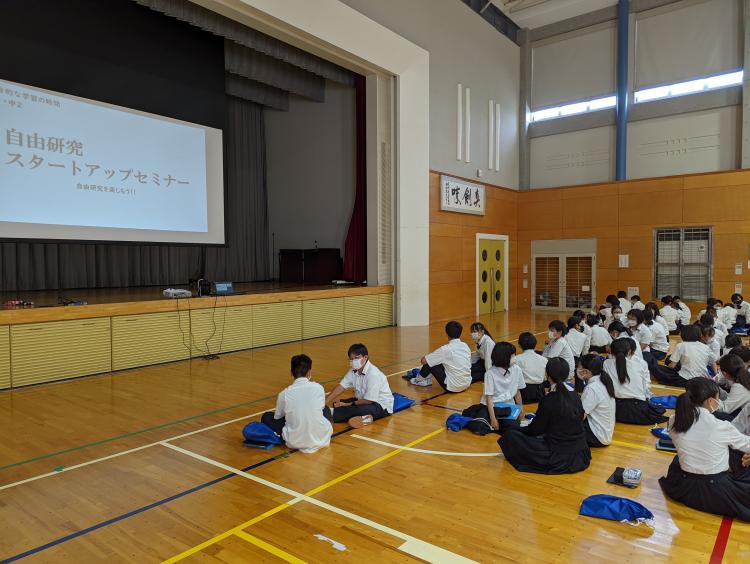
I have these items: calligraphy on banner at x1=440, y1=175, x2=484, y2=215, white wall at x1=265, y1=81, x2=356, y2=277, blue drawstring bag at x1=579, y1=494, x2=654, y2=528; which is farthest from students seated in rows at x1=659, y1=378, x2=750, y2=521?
white wall at x1=265, y1=81, x2=356, y2=277

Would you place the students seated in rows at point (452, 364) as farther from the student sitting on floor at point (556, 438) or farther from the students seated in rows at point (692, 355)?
the students seated in rows at point (692, 355)

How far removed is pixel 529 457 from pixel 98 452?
11.8ft

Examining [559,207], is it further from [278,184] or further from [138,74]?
A: [138,74]

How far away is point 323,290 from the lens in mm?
11383

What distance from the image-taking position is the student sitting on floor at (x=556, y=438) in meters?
4.01

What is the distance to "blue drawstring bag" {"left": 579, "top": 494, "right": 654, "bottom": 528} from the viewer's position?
326 cm

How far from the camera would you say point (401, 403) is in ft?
19.5

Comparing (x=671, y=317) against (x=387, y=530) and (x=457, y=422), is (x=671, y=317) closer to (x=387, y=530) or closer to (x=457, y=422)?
(x=457, y=422)

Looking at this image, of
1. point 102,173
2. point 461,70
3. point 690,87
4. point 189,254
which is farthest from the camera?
point 189,254

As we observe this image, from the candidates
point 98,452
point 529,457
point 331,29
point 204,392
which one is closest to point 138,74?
point 331,29

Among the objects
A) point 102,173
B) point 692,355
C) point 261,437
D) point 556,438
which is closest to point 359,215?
point 102,173

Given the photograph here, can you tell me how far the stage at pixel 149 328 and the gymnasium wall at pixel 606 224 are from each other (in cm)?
372

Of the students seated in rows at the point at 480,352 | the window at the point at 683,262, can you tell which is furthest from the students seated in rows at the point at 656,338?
the window at the point at 683,262

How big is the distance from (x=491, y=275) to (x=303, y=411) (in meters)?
12.4
